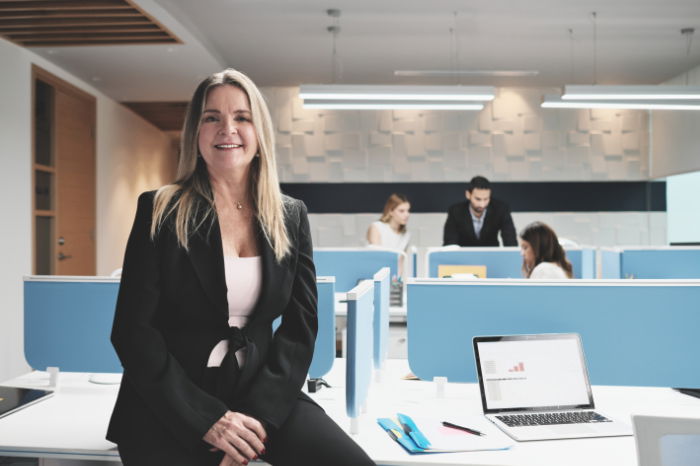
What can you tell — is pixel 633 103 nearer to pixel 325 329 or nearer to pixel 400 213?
pixel 400 213

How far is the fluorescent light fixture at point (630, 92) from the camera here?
4934 mm

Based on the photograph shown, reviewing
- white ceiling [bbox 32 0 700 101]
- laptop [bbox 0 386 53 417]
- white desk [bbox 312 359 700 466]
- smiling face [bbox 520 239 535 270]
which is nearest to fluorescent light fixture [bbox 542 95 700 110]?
white ceiling [bbox 32 0 700 101]

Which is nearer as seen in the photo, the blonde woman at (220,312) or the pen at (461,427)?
the blonde woman at (220,312)

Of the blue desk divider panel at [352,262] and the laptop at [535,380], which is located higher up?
the blue desk divider panel at [352,262]

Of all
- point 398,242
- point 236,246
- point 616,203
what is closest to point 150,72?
point 398,242

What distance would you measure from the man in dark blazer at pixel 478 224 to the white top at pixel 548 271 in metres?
2.06

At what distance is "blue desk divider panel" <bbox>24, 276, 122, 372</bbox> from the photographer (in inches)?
79.0

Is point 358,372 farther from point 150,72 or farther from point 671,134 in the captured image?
point 671,134

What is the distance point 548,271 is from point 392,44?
3359 mm

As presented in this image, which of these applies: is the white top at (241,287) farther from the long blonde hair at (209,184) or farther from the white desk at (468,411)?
the white desk at (468,411)

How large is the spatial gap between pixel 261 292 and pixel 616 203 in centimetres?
685

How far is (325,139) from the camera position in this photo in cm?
735

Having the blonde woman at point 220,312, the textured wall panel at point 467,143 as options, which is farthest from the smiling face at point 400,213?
the blonde woman at point 220,312

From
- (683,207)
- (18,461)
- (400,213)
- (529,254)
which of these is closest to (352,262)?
(529,254)
